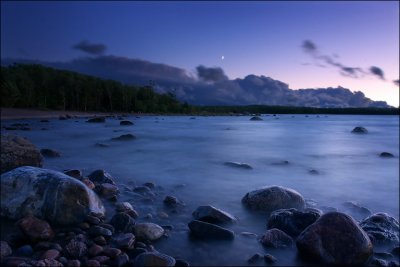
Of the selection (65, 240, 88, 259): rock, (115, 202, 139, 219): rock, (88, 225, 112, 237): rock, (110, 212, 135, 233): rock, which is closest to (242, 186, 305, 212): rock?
(115, 202, 139, 219): rock

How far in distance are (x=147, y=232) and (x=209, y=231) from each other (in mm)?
1010

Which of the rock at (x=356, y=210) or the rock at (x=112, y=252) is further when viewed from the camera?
the rock at (x=356, y=210)

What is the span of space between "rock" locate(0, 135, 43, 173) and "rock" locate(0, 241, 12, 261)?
14.0ft

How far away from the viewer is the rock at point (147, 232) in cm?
528

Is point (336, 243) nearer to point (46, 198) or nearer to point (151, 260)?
point (151, 260)

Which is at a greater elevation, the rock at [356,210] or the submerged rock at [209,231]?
the submerged rock at [209,231]

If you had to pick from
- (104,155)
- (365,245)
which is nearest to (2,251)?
(365,245)

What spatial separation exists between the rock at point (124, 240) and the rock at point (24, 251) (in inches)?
43.7

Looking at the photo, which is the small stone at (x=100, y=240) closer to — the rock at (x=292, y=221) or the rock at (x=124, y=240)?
the rock at (x=124, y=240)

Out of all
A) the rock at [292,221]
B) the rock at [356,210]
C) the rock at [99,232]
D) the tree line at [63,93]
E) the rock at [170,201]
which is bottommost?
the rock at [356,210]

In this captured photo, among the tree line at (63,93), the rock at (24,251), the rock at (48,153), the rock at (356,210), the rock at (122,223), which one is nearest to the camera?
the rock at (24,251)

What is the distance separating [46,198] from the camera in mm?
5656

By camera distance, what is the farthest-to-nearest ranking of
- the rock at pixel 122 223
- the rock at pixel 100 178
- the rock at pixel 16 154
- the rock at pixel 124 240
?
the rock at pixel 100 178 → the rock at pixel 16 154 → the rock at pixel 122 223 → the rock at pixel 124 240

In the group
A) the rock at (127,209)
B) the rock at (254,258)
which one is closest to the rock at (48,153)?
the rock at (127,209)
